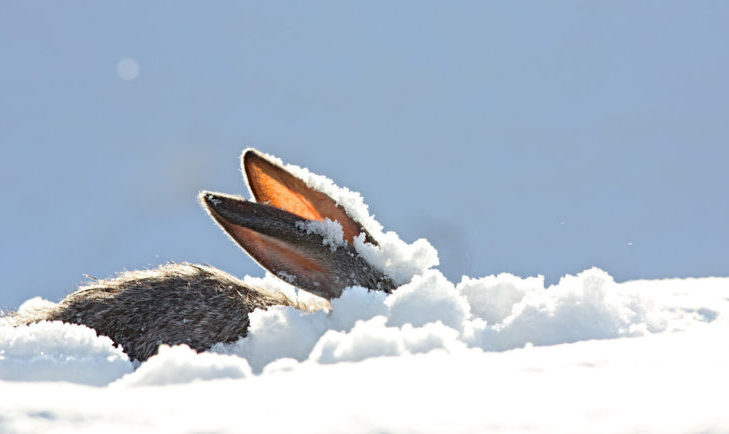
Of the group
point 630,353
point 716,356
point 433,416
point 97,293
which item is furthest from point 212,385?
point 97,293

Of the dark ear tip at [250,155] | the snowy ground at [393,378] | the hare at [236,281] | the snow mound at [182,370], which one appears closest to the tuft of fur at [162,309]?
the hare at [236,281]

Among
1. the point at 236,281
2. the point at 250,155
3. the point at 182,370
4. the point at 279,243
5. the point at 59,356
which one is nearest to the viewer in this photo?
the point at 182,370

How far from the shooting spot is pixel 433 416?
1732mm

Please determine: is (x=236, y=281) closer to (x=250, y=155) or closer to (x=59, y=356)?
A: (x=250, y=155)

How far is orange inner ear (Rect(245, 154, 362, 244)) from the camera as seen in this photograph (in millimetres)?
4719

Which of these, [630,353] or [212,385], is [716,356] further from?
[212,385]

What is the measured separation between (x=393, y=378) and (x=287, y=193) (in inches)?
112

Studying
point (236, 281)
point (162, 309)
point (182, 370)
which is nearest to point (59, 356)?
point (182, 370)

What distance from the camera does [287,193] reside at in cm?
478

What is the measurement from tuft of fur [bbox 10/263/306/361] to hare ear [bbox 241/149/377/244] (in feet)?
2.35

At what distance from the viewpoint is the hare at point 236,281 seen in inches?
174

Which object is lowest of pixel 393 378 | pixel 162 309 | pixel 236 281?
pixel 393 378

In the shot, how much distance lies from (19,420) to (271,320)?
6.48ft

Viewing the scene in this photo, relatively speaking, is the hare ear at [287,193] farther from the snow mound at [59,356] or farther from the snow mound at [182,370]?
the snow mound at [182,370]
